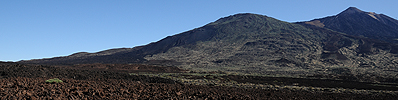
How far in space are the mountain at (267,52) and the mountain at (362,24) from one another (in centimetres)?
3106

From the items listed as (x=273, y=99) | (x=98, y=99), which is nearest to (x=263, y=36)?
(x=273, y=99)

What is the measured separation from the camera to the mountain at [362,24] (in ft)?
494

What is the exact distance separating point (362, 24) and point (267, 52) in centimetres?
9165

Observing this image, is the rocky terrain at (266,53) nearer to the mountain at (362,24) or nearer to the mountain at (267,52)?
the mountain at (267,52)

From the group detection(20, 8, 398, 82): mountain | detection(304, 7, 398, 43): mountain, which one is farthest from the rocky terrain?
detection(304, 7, 398, 43): mountain

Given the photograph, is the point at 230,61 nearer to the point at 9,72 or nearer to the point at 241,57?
the point at 241,57

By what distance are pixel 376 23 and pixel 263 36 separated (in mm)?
82620

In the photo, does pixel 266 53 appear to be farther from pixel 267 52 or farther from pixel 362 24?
pixel 362 24

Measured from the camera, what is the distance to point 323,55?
104 metres

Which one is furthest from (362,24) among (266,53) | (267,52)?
(266,53)

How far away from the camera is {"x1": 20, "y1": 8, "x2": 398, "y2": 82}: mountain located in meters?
89.0

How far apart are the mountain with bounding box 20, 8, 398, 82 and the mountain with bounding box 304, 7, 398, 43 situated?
102ft

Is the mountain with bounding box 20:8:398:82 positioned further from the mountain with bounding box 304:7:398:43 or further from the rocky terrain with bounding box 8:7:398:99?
the mountain with bounding box 304:7:398:43

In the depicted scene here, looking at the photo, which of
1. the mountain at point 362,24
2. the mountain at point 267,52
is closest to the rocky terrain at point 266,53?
the mountain at point 267,52
